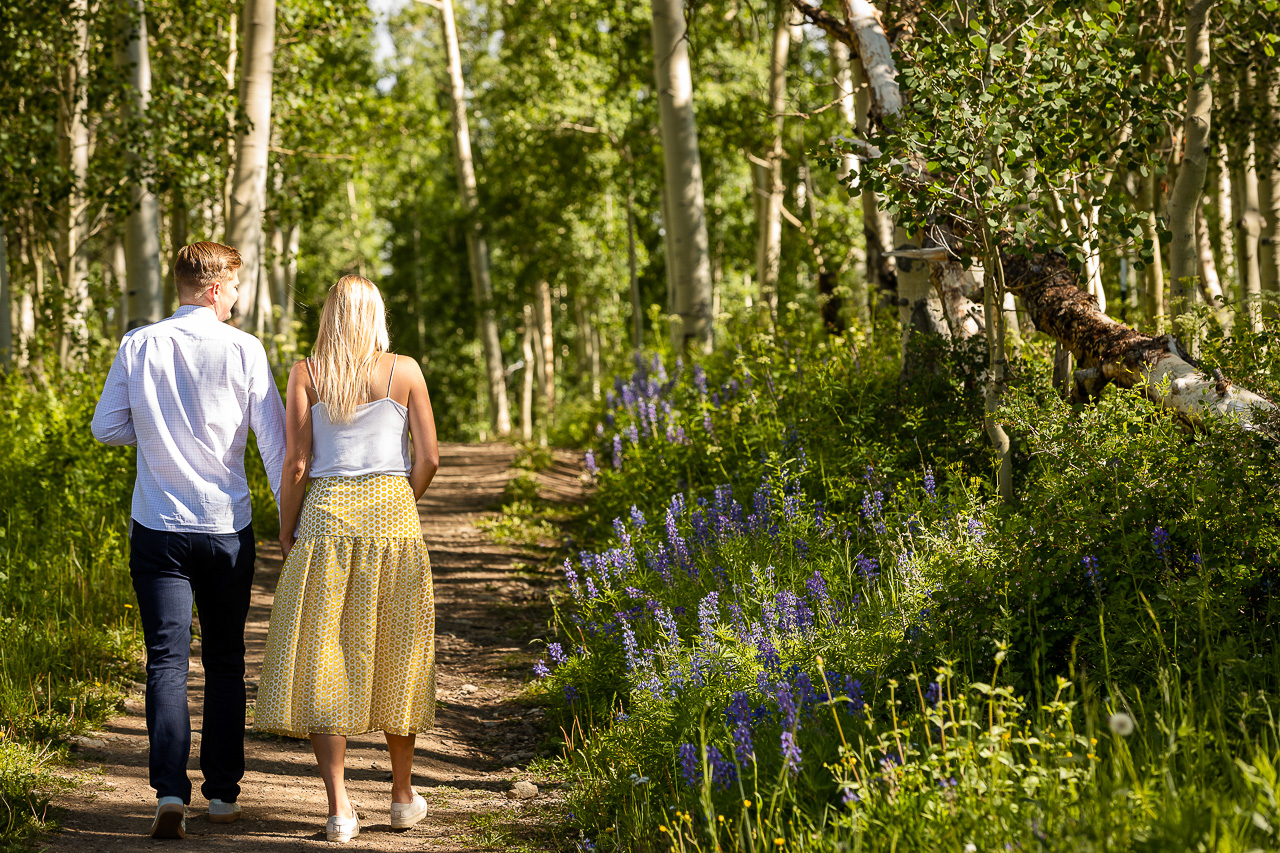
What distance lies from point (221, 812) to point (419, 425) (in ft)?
5.12

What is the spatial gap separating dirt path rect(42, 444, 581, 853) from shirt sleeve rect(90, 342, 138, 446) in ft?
4.55

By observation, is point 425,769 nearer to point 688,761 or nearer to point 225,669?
point 225,669

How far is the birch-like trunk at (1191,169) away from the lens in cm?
603

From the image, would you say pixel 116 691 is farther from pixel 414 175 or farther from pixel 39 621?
pixel 414 175

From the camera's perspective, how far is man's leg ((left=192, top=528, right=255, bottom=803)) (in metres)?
3.59

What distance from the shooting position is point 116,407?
3520 mm

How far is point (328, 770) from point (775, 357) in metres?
4.79

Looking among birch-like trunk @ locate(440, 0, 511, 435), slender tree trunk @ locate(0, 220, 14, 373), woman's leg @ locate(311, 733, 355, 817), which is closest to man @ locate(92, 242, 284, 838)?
woman's leg @ locate(311, 733, 355, 817)

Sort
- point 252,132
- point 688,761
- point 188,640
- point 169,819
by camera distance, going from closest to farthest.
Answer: point 688,761, point 169,819, point 188,640, point 252,132

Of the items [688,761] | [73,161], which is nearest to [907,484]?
[688,761]

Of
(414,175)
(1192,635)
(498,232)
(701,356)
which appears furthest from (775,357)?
(498,232)

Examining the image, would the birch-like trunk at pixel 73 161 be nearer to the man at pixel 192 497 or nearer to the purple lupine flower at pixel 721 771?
the man at pixel 192 497

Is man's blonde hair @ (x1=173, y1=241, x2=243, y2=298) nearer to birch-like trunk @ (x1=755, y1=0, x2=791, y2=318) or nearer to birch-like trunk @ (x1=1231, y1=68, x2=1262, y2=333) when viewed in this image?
birch-like trunk @ (x1=1231, y1=68, x2=1262, y2=333)

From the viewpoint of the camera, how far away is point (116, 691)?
4957 mm
